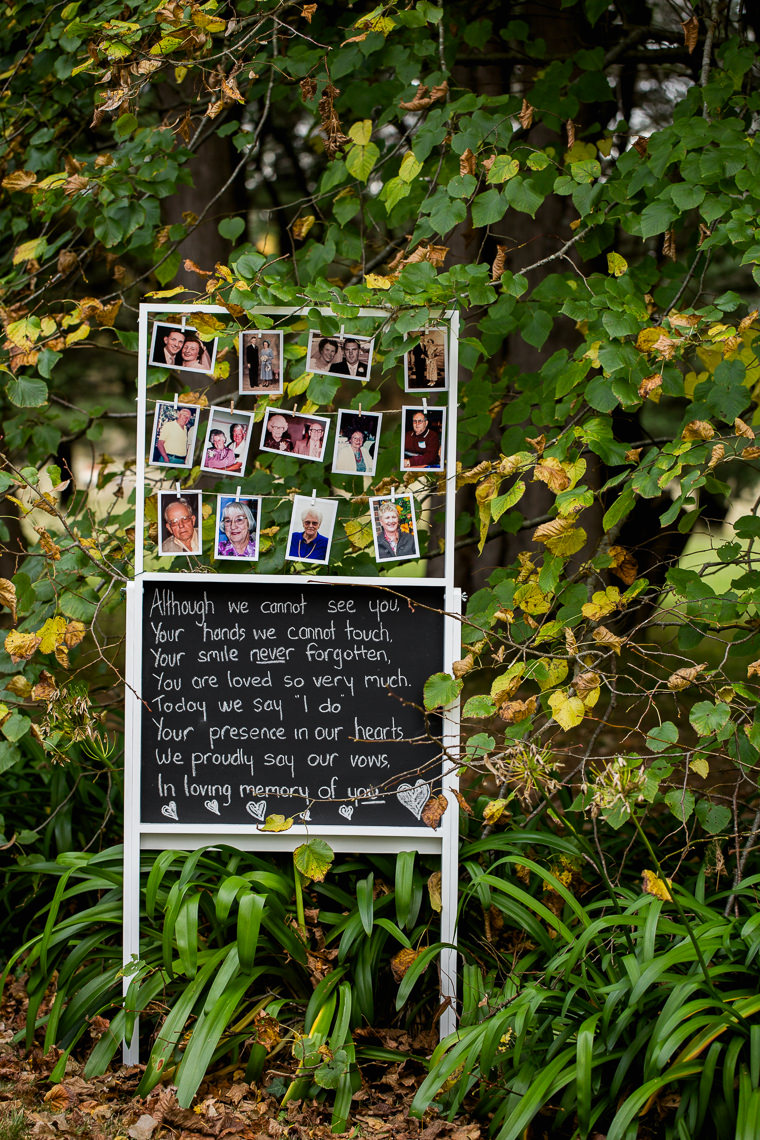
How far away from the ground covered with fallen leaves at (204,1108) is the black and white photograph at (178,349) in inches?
79.4

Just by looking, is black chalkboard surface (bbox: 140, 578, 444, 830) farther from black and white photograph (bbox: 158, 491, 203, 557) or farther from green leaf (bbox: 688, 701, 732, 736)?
green leaf (bbox: 688, 701, 732, 736)

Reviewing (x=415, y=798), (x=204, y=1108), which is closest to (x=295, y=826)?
(x=415, y=798)

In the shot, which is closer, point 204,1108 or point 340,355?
point 204,1108

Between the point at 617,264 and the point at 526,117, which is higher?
the point at 526,117

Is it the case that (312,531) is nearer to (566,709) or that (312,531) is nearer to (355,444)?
(355,444)

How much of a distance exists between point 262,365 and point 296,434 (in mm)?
234

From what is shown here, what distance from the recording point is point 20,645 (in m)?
2.77

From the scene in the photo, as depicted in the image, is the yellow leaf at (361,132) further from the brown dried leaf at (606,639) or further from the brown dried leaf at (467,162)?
the brown dried leaf at (606,639)

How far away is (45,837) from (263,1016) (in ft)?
4.24

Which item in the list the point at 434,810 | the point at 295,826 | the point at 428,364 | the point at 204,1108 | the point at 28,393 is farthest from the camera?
the point at 28,393

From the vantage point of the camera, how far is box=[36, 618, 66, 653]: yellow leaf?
283 centimetres

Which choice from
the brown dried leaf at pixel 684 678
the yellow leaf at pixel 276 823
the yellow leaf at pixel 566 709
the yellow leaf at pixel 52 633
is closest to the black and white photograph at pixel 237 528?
the yellow leaf at pixel 52 633

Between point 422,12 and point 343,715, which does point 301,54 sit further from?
point 343,715

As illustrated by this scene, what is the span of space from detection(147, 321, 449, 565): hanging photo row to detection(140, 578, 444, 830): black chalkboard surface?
0.51 ft
